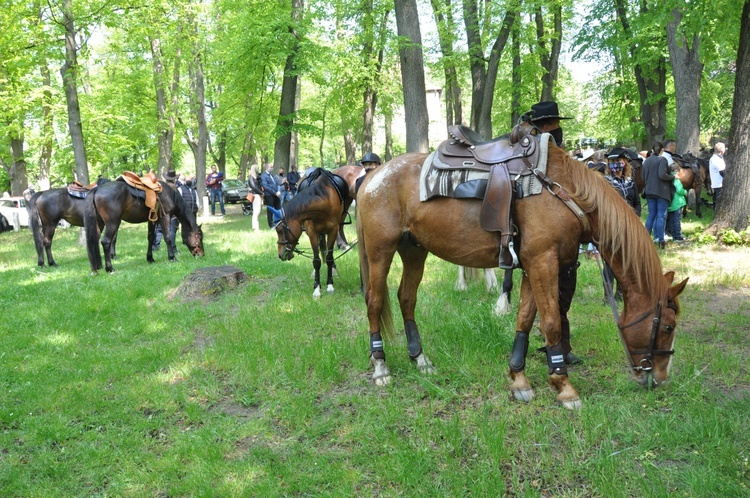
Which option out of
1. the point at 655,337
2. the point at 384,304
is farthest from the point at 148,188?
the point at 655,337

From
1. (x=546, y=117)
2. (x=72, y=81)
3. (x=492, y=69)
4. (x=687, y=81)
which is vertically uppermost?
(x=72, y=81)

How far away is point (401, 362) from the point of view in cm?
538

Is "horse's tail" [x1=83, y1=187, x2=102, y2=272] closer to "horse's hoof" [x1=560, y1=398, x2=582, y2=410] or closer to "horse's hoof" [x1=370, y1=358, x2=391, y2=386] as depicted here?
"horse's hoof" [x1=370, y1=358, x2=391, y2=386]

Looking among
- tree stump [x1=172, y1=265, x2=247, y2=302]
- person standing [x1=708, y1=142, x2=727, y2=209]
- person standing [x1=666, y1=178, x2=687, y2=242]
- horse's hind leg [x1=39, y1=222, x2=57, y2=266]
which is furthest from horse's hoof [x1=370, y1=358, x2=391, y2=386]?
person standing [x1=708, y1=142, x2=727, y2=209]

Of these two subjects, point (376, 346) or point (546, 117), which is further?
point (376, 346)

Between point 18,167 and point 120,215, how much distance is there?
16604 mm

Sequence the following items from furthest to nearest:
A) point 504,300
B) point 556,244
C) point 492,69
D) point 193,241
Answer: point 492,69
point 193,241
point 504,300
point 556,244

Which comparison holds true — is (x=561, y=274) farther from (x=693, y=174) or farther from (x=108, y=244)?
(x=693, y=174)

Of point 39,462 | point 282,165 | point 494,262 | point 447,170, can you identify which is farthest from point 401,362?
point 282,165

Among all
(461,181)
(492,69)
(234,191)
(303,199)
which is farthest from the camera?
(234,191)

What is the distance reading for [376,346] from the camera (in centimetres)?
517

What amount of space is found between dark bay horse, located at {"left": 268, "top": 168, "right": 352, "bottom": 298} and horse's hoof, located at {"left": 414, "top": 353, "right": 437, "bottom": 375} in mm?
3523

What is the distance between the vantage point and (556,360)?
168 inches

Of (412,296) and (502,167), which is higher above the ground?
(502,167)
